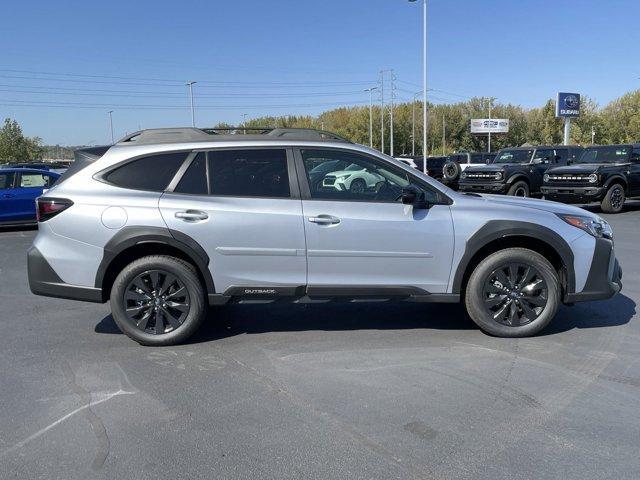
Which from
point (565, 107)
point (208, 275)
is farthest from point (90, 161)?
point (565, 107)

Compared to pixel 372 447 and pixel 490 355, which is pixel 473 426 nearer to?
pixel 372 447

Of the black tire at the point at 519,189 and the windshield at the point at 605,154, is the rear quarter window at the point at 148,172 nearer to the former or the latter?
the black tire at the point at 519,189

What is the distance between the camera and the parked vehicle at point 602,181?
49.2ft

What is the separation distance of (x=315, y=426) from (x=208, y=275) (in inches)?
73.3

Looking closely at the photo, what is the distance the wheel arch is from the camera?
15.6ft

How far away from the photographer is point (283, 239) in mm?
4793

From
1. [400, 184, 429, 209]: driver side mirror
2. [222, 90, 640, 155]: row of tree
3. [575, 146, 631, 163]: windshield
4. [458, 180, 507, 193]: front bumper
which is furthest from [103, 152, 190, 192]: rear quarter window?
[222, 90, 640, 155]: row of tree

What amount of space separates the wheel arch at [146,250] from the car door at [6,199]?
10250mm

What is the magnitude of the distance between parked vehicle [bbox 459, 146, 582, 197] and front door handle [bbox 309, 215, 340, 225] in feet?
43.7

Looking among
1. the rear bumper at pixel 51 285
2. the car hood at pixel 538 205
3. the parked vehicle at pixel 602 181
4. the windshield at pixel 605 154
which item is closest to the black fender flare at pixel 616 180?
the parked vehicle at pixel 602 181

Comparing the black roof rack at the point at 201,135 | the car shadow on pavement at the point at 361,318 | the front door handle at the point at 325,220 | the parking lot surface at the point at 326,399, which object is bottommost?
the parking lot surface at the point at 326,399

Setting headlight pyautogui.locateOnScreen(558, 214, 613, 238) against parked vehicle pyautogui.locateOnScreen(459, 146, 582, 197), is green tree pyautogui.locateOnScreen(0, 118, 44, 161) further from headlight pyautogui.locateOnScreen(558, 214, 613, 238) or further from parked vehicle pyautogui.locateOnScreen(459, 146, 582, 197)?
headlight pyautogui.locateOnScreen(558, 214, 613, 238)

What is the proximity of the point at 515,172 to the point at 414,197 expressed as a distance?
44.5ft

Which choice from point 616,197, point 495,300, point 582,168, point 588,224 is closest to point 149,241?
point 495,300
